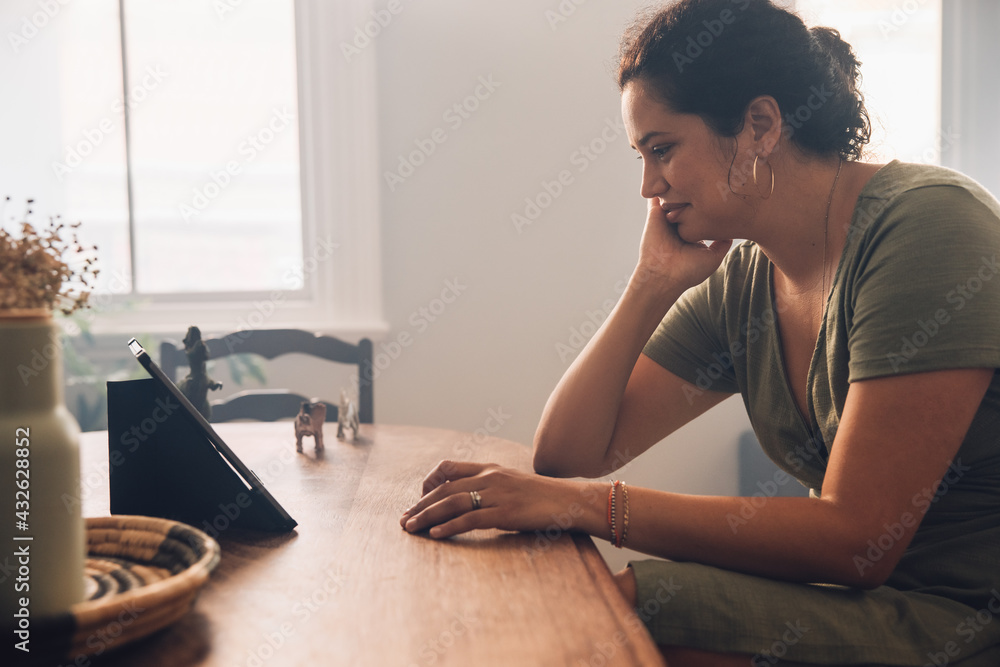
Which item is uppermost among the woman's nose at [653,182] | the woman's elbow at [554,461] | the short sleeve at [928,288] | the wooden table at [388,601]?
the woman's nose at [653,182]

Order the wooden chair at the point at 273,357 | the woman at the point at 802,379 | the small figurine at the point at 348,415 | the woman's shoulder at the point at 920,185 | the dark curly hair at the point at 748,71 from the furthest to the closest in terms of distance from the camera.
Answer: the wooden chair at the point at 273,357 < the small figurine at the point at 348,415 < the dark curly hair at the point at 748,71 < the woman's shoulder at the point at 920,185 < the woman at the point at 802,379

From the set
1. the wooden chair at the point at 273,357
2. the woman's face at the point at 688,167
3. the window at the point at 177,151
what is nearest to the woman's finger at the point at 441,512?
the woman's face at the point at 688,167

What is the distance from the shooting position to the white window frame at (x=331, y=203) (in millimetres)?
2369

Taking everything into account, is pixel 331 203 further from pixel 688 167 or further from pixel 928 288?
pixel 928 288

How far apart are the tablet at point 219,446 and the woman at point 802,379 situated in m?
0.16

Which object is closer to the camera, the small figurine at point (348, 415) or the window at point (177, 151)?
the small figurine at point (348, 415)

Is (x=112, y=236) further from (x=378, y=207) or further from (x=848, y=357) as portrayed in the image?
(x=848, y=357)

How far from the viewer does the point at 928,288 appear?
0.85 m

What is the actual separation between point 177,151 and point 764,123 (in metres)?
2.11

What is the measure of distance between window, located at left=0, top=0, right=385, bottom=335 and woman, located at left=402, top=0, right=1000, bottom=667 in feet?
5.02

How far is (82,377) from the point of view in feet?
7.60

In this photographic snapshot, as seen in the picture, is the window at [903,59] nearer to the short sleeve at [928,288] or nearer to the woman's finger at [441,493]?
the short sleeve at [928,288]

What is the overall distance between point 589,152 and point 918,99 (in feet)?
3.99

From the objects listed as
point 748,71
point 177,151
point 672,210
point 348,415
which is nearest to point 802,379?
point 672,210
